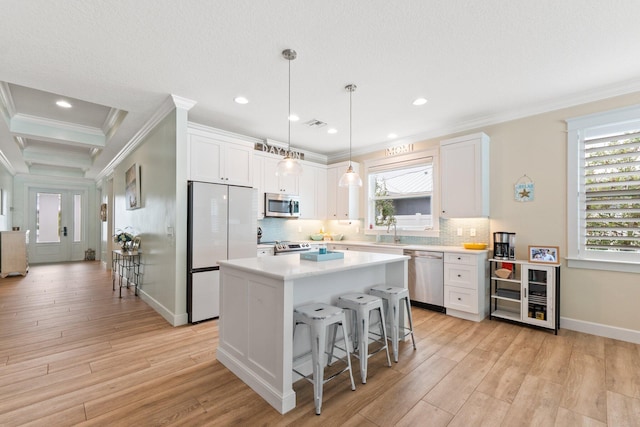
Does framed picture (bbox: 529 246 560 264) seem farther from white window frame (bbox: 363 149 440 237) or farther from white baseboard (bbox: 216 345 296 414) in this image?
→ white baseboard (bbox: 216 345 296 414)

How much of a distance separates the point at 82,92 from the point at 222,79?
5.36ft

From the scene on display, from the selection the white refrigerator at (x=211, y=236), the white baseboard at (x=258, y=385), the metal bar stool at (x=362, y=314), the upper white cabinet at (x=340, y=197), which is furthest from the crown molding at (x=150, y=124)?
the upper white cabinet at (x=340, y=197)

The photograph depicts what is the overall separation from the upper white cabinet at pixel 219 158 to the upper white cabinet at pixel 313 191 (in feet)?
4.45

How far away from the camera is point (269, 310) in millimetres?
2092

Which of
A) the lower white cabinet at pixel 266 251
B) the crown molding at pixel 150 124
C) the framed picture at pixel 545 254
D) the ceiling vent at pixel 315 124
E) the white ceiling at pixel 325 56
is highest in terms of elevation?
the white ceiling at pixel 325 56

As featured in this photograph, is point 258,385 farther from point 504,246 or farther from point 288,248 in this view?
point 504,246

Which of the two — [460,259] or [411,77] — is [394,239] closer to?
[460,259]

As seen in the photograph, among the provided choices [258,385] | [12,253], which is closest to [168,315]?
[258,385]

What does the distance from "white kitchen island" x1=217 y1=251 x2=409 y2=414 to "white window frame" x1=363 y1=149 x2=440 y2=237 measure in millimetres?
2006

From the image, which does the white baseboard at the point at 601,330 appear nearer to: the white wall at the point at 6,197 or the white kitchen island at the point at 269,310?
the white kitchen island at the point at 269,310

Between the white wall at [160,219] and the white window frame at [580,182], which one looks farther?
the white wall at [160,219]

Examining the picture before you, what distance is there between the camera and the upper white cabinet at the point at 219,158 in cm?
375

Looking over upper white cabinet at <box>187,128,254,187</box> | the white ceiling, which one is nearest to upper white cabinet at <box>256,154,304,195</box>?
upper white cabinet at <box>187,128,254,187</box>

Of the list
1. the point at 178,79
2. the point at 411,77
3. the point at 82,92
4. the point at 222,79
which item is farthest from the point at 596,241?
the point at 82,92
